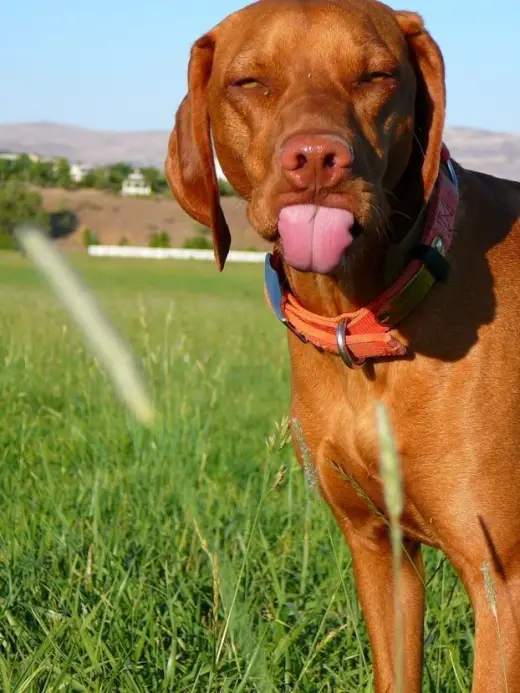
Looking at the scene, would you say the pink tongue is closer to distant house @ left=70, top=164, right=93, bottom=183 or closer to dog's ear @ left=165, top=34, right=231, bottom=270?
dog's ear @ left=165, top=34, right=231, bottom=270

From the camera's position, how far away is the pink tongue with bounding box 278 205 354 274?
8.98ft

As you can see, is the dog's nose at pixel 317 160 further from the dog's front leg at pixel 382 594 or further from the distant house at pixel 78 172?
the distant house at pixel 78 172

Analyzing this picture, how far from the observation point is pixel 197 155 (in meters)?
3.38

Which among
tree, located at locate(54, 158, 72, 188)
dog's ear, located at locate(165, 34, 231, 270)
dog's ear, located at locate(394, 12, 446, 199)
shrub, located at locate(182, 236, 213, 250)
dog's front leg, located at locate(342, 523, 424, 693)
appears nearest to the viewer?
dog's ear, located at locate(394, 12, 446, 199)

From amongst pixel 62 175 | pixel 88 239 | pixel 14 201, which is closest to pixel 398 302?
pixel 14 201

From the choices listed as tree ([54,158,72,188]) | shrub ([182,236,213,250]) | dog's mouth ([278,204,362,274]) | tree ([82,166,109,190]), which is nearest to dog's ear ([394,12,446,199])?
Answer: dog's mouth ([278,204,362,274])

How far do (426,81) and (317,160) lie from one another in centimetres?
74

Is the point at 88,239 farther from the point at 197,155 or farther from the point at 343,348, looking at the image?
the point at 343,348

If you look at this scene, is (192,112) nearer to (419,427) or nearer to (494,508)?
(419,427)

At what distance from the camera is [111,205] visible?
11819cm

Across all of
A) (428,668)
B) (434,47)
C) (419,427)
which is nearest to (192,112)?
(434,47)

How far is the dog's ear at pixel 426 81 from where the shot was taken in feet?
10.4

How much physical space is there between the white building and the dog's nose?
12910 centimetres

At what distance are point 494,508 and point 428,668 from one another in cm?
76
